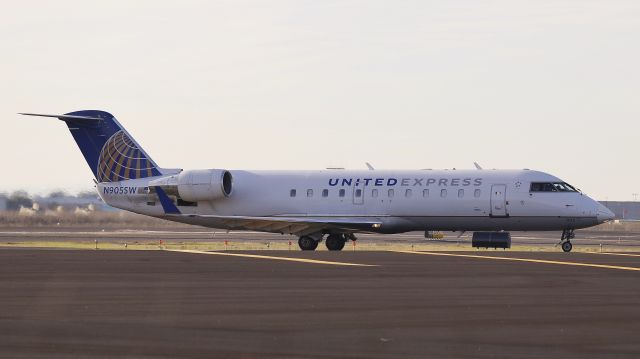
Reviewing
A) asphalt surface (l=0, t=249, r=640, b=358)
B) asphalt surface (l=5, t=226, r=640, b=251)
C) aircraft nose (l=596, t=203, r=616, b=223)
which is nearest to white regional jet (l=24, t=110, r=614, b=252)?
aircraft nose (l=596, t=203, r=616, b=223)

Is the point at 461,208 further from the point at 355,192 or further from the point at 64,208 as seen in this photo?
the point at 64,208

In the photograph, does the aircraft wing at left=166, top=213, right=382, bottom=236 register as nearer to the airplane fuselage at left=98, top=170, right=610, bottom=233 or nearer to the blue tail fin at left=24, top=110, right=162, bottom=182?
the airplane fuselage at left=98, top=170, right=610, bottom=233

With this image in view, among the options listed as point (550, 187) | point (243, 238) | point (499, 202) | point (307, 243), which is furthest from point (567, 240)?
point (243, 238)

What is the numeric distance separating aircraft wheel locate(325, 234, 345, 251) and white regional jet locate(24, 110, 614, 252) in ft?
0.13

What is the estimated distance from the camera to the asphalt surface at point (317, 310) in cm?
1337

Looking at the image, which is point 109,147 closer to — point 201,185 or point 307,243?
point 201,185

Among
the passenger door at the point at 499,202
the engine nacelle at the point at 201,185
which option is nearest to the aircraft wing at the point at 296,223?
the engine nacelle at the point at 201,185

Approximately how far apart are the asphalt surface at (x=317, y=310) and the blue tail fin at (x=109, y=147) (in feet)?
78.7

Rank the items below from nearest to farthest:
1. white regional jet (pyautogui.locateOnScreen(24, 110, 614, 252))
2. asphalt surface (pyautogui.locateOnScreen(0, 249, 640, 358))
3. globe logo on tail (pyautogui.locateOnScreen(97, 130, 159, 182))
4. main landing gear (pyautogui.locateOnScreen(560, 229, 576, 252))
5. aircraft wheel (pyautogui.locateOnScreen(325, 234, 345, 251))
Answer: asphalt surface (pyautogui.locateOnScreen(0, 249, 640, 358)) → main landing gear (pyautogui.locateOnScreen(560, 229, 576, 252)) → white regional jet (pyautogui.locateOnScreen(24, 110, 614, 252)) → aircraft wheel (pyautogui.locateOnScreen(325, 234, 345, 251)) → globe logo on tail (pyautogui.locateOnScreen(97, 130, 159, 182))

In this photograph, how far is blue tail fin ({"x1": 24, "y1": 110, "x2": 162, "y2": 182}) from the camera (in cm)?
5378

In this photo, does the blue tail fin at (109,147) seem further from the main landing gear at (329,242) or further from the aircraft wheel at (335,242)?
the aircraft wheel at (335,242)

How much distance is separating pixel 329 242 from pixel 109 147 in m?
10.5

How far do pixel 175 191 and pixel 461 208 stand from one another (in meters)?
12.0

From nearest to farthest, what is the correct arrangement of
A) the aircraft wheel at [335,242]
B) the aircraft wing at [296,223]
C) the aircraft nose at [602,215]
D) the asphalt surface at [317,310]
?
the asphalt surface at [317,310] → the aircraft nose at [602,215] → the aircraft wing at [296,223] → the aircraft wheel at [335,242]
